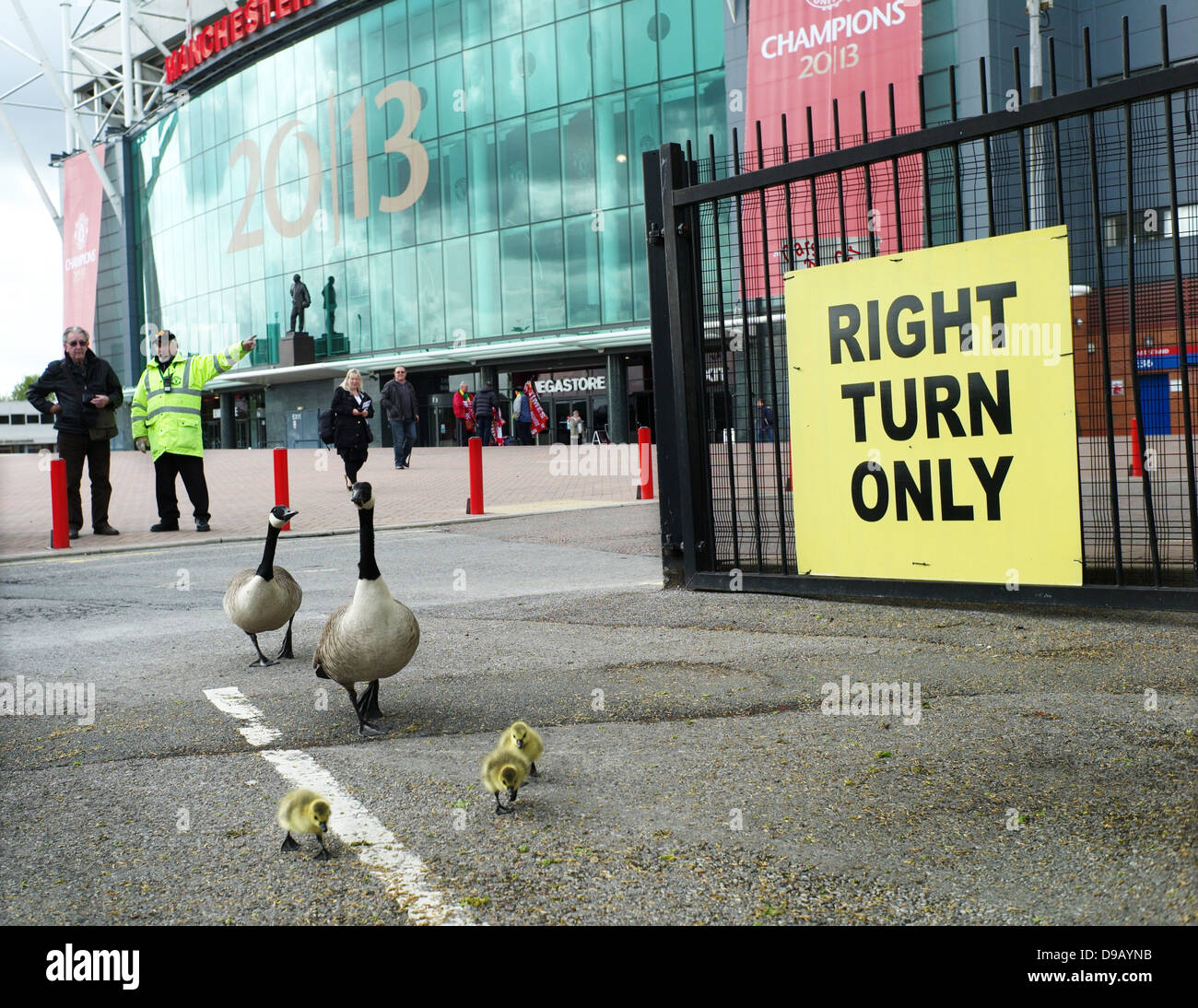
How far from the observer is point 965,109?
94.7ft

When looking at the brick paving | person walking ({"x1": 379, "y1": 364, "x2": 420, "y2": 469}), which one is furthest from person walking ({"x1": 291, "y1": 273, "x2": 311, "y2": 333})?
person walking ({"x1": 379, "y1": 364, "x2": 420, "y2": 469})

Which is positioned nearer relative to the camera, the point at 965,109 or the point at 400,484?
the point at 400,484

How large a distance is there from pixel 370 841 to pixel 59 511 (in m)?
10.3

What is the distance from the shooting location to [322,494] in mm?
18984

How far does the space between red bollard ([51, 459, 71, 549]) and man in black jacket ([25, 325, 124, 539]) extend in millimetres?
336

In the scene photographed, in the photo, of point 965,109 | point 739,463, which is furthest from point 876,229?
point 965,109

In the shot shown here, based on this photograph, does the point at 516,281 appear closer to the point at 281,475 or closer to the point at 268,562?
the point at 281,475

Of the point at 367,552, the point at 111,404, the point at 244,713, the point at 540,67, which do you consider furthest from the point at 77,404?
the point at 540,67

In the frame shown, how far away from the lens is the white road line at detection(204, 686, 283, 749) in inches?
168

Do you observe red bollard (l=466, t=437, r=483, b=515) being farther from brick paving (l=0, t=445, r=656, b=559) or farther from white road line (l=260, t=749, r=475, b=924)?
white road line (l=260, t=749, r=475, b=924)

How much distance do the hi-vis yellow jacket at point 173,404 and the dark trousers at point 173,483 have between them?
0.21 m

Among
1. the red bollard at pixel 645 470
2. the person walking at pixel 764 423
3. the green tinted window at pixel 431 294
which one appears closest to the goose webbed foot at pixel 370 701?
the person walking at pixel 764 423
